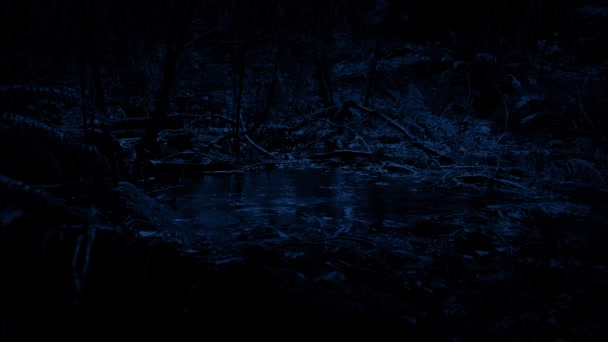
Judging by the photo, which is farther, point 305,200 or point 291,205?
point 305,200

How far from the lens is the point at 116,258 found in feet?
5.48

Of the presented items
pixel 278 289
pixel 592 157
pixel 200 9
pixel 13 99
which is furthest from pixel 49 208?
pixel 200 9

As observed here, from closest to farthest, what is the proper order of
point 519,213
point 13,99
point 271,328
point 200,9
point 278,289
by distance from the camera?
point 271,328 → point 278,289 → point 13,99 → point 519,213 → point 200,9

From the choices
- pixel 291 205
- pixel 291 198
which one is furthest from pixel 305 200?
pixel 291 205

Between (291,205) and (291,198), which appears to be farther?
(291,198)

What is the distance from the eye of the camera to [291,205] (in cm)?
376

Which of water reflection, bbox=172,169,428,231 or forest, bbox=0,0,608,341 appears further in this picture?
water reflection, bbox=172,169,428,231

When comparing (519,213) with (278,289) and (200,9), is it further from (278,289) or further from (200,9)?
(200,9)

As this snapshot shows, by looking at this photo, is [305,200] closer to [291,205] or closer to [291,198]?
[291,198]

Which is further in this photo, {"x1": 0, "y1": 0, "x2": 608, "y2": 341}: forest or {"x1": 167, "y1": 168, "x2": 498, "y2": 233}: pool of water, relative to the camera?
{"x1": 167, "y1": 168, "x2": 498, "y2": 233}: pool of water

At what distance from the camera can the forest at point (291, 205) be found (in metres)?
1.50

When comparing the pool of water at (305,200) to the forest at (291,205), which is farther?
the pool of water at (305,200)

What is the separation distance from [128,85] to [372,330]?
32.3 feet

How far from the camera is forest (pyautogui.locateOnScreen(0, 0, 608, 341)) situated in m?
1.50
